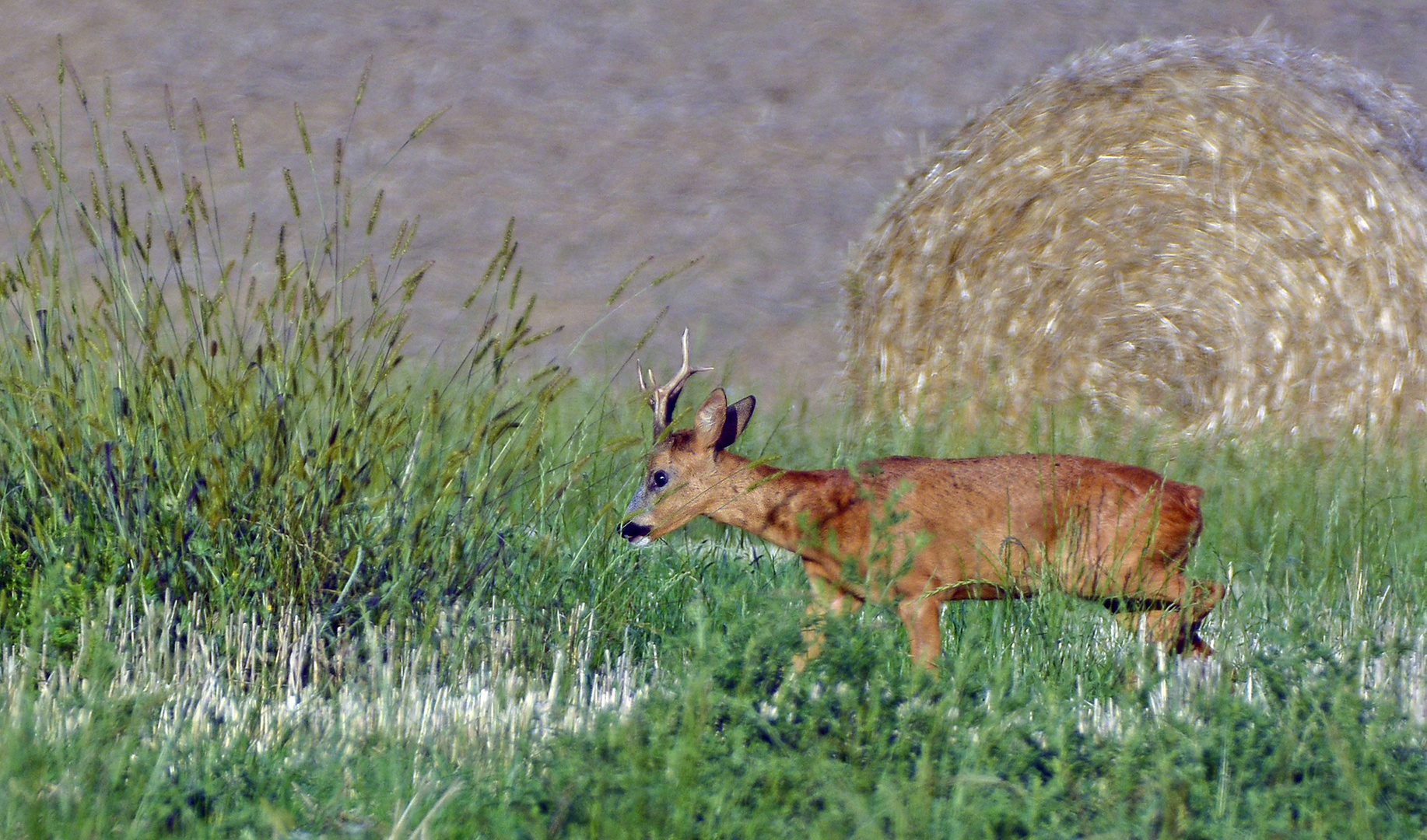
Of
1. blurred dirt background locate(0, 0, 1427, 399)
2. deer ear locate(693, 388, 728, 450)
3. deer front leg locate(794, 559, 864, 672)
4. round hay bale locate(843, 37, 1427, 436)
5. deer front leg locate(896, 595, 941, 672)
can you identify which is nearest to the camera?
deer front leg locate(794, 559, 864, 672)

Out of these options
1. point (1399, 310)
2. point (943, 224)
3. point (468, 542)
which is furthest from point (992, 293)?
point (468, 542)

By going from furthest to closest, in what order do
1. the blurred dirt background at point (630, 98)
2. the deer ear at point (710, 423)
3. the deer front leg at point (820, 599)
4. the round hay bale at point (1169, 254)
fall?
the blurred dirt background at point (630, 98) < the round hay bale at point (1169, 254) < the deer ear at point (710, 423) < the deer front leg at point (820, 599)

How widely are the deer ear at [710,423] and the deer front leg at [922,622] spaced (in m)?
0.70

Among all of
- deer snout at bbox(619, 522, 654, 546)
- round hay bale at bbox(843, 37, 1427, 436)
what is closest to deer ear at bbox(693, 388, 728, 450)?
deer snout at bbox(619, 522, 654, 546)

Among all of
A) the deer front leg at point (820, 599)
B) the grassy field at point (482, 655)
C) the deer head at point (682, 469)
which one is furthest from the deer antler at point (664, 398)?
the deer front leg at point (820, 599)

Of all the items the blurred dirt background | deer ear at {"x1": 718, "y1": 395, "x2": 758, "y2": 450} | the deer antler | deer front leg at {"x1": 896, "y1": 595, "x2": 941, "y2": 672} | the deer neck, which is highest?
the blurred dirt background

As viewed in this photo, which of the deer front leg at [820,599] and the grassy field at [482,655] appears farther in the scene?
the deer front leg at [820,599]

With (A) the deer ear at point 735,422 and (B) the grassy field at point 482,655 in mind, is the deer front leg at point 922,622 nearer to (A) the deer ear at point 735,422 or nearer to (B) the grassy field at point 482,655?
(B) the grassy field at point 482,655

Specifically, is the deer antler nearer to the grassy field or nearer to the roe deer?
the roe deer

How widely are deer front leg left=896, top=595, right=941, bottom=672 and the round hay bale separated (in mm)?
3149

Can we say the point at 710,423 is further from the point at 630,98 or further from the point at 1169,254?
the point at 630,98

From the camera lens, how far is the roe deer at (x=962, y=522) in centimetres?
392

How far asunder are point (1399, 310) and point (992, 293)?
5.88 feet

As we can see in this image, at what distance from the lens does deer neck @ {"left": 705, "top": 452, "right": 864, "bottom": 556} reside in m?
4.09
